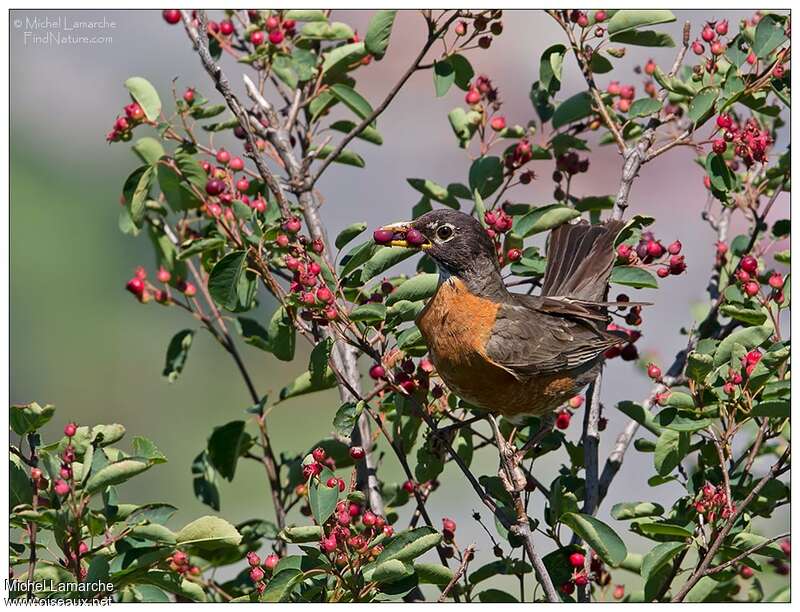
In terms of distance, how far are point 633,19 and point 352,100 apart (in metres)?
1.19

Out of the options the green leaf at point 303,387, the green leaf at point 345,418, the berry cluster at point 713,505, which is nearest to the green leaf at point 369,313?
the green leaf at point 345,418

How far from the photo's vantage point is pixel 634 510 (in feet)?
12.6

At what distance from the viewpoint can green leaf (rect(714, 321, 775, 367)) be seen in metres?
3.73

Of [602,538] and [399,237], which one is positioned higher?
[399,237]

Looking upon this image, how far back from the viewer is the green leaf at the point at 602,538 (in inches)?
135

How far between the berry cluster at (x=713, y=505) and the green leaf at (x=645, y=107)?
1.51 metres

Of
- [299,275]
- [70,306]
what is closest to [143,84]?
[299,275]

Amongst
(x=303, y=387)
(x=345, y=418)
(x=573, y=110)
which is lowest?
(x=345, y=418)

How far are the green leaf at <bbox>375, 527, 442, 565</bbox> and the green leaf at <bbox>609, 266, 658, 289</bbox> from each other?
140 centimetres

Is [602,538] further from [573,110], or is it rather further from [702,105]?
[573,110]

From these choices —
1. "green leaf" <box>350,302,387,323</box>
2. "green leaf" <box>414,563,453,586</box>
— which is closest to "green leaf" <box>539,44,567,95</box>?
"green leaf" <box>350,302,387,323</box>

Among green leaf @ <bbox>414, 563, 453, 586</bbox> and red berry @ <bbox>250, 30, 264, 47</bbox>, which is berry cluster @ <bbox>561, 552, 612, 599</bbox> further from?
red berry @ <bbox>250, 30, 264, 47</bbox>

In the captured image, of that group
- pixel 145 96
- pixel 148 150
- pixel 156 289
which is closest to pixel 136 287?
pixel 156 289

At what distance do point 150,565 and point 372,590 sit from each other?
730 millimetres
